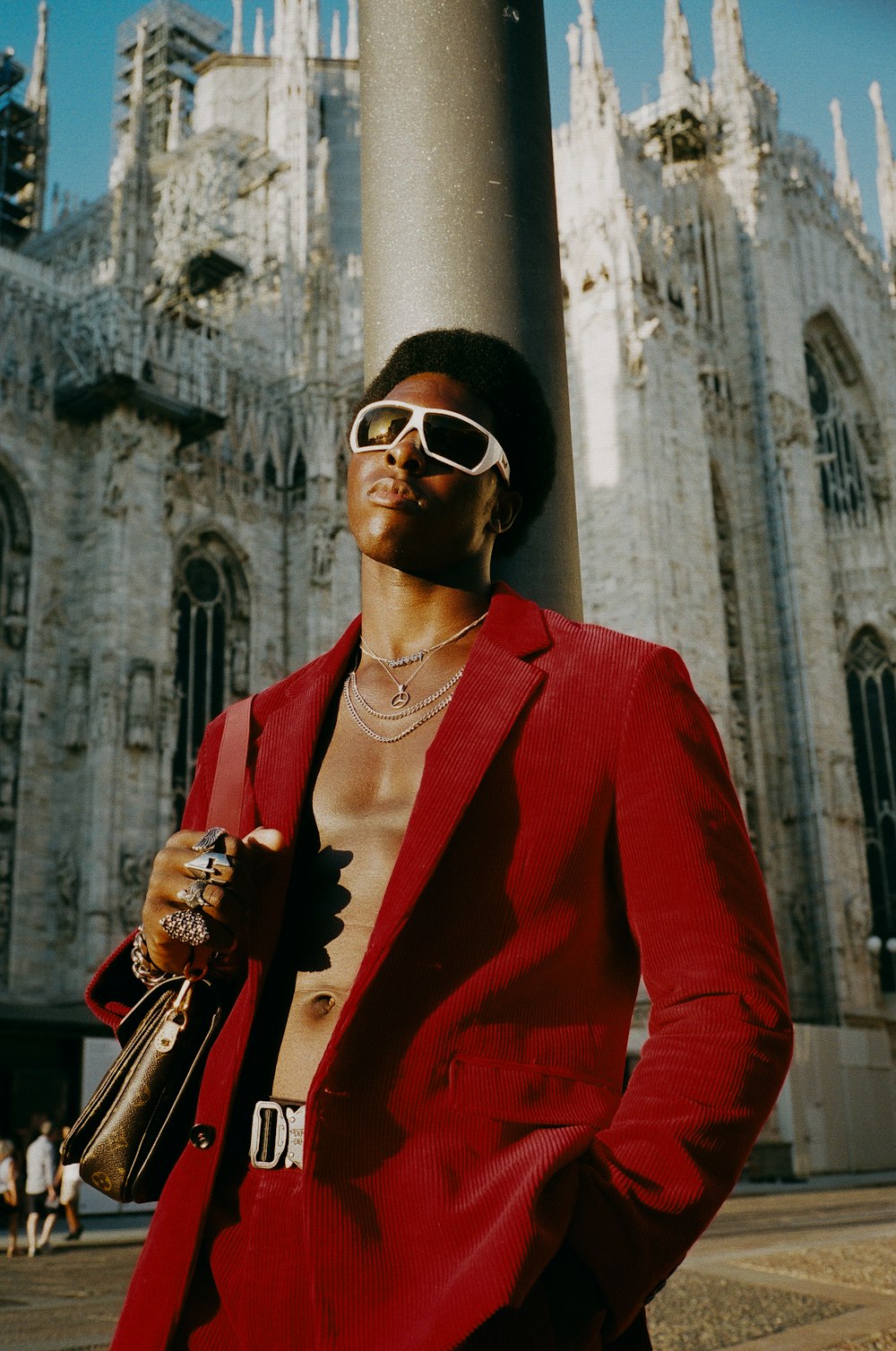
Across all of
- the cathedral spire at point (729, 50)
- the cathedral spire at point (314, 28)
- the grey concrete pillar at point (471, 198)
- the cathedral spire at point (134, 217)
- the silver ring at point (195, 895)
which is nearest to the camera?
the silver ring at point (195, 895)

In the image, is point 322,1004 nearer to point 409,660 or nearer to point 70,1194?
point 409,660

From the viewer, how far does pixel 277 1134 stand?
4.60 ft

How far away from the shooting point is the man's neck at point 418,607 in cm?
184

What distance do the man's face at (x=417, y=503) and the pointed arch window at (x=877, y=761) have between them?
27.9m

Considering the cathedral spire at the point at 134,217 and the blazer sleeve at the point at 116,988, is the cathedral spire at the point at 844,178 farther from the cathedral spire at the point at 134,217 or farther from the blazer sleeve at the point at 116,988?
the blazer sleeve at the point at 116,988

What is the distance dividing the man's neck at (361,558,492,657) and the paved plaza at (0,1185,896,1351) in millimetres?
3696

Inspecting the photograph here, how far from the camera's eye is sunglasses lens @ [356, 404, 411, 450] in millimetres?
1778

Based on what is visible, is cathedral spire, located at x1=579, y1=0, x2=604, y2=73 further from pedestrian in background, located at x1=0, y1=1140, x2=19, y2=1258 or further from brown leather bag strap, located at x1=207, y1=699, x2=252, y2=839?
brown leather bag strap, located at x1=207, y1=699, x2=252, y2=839

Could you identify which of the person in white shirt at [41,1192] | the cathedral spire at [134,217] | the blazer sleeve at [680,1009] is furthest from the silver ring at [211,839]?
the cathedral spire at [134,217]

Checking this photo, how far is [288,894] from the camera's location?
1.57 meters

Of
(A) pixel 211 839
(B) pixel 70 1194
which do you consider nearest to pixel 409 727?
(A) pixel 211 839

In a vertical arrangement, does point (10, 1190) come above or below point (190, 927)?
below

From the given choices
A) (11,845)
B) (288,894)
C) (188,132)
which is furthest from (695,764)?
(188,132)

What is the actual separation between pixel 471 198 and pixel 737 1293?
18.3ft
